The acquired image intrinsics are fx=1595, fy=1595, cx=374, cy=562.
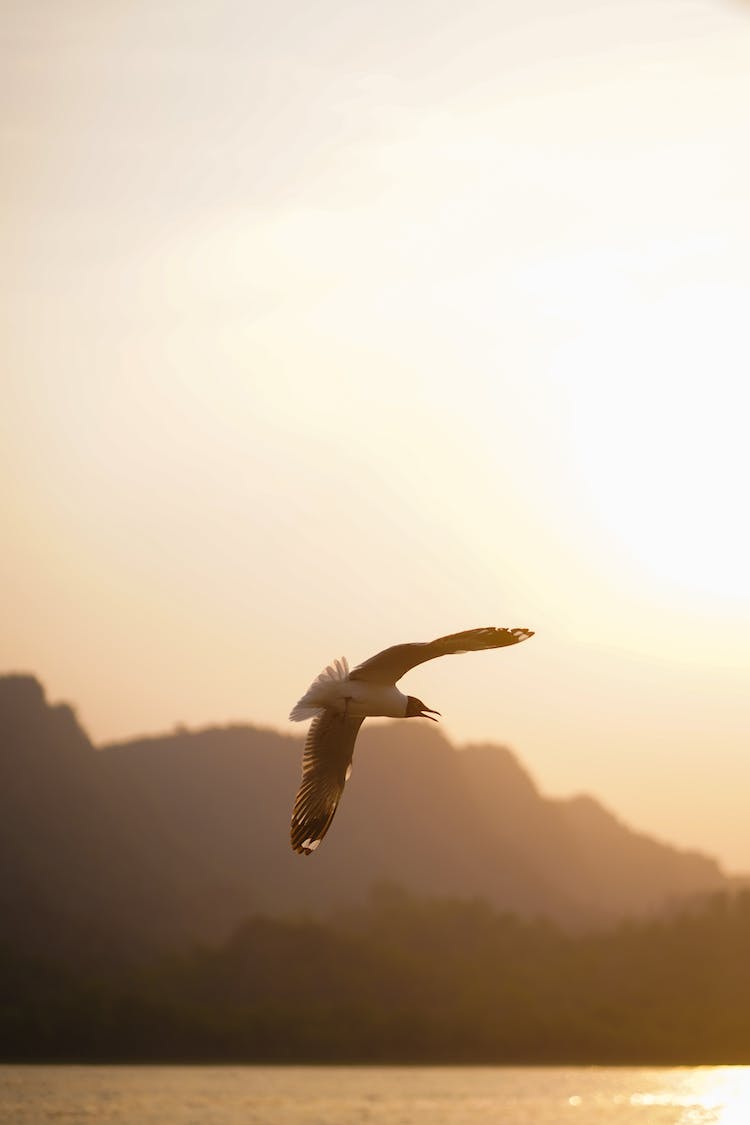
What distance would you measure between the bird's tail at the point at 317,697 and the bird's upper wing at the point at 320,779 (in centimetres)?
90

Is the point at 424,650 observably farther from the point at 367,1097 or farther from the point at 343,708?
the point at 367,1097

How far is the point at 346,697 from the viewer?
52.5 ft

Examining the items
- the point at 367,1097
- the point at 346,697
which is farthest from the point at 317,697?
the point at 367,1097

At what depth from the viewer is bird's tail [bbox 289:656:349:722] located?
52.4ft

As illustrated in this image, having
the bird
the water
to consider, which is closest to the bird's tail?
the bird

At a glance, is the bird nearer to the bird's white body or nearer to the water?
the bird's white body

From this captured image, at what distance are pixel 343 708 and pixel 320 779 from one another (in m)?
1.45

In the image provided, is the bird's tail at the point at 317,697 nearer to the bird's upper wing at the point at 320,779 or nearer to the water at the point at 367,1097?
the bird's upper wing at the point at 320,779

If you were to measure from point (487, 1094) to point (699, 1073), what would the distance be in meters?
25.6

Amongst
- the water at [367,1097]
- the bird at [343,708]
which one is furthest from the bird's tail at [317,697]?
the water at [367,1097]

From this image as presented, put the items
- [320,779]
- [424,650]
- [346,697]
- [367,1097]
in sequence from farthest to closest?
[367,1097]
[320,779]
[346,697]
[424,650]

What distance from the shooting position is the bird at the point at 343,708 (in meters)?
14.9

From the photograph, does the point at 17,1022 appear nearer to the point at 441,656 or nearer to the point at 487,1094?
the point at 487,1094

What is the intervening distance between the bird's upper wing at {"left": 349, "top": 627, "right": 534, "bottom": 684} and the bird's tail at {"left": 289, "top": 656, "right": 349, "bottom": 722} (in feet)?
0.64
